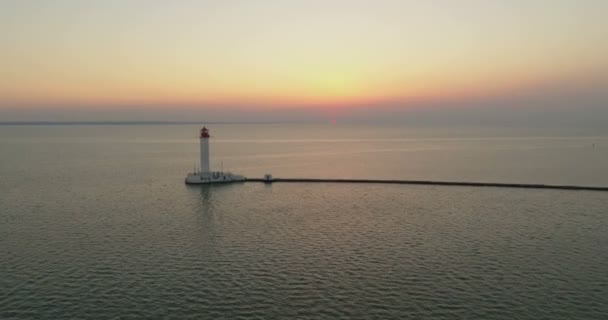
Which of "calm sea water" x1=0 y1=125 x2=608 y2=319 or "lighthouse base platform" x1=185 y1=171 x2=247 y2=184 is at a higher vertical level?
"lighthouse base platform" x1=185 y1=171 x2=247 y2=184

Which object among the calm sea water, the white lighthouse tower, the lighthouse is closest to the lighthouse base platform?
the white lighthouse tower

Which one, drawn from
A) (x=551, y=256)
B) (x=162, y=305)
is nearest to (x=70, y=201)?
(x=162, y=305)

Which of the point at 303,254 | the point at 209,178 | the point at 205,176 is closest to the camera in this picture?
the point at 303,254

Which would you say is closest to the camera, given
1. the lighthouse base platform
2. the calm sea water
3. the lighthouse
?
the calm sea water

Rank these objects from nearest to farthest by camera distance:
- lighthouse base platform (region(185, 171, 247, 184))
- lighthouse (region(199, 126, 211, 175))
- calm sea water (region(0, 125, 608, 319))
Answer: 1. calm sea water (region(0, 125, 608, 319))
2. lighthouse base platform (region(185, 171, 247, 184))
3. lighthouse (region(199, 126, 211, 175))

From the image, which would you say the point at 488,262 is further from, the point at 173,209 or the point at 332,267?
the point at 173,209

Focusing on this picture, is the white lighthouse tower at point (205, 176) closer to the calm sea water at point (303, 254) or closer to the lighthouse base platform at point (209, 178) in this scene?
the lighthouse base platform at point (209, 178)

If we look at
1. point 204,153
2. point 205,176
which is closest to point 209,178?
point 205,176

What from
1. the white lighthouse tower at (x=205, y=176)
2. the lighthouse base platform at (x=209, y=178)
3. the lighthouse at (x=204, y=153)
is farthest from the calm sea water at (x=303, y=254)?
the lighthouse at (x=204, y=153)

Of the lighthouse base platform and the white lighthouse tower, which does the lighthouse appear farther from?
the lighthouse base platform

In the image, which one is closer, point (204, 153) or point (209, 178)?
point (209, 178)

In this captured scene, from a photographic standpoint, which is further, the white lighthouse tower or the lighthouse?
the lighthouse

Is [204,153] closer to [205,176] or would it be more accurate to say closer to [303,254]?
[205,176]
